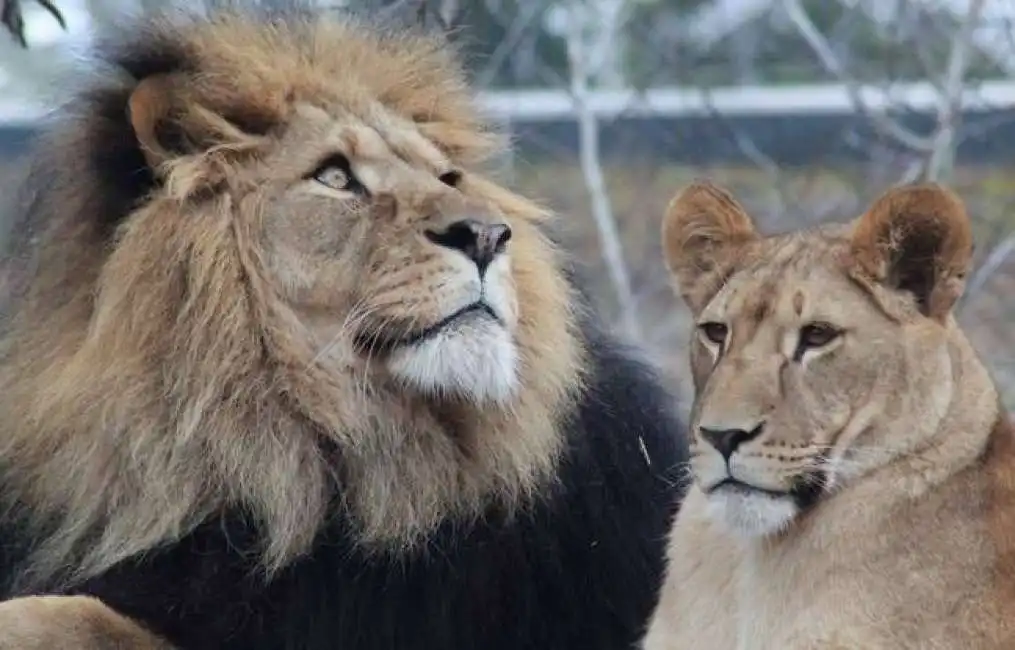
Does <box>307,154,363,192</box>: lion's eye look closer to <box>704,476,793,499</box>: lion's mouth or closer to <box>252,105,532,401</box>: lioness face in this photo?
<box>252,105,532,401</box>: lioness face

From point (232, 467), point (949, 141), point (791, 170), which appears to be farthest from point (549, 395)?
point (791, 170)

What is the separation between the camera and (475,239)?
3553 mm

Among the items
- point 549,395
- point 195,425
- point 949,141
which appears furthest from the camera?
point 949,141

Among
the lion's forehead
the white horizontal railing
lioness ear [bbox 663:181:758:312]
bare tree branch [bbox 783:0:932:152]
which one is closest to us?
the lion's forehead

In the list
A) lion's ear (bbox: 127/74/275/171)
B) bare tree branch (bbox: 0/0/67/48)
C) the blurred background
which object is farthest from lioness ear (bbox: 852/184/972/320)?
the blurred background

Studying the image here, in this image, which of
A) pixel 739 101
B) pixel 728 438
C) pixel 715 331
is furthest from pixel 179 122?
pixel 739 101

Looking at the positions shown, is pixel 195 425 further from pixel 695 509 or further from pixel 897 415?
pixel 897 415

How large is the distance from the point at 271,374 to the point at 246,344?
0.20ft

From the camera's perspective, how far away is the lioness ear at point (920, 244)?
3.01 m

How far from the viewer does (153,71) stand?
3.77 m

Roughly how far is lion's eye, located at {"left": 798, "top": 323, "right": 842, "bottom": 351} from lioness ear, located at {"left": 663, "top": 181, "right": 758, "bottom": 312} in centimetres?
27

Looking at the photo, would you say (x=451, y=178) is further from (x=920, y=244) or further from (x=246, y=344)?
(x=920, y=244)

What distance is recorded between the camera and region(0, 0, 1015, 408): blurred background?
5805mm

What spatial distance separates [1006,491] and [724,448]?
1.35 feet
